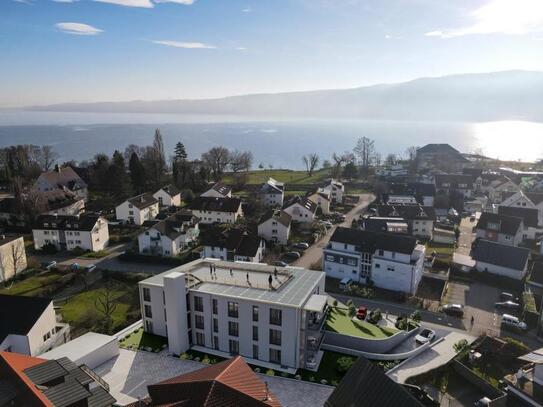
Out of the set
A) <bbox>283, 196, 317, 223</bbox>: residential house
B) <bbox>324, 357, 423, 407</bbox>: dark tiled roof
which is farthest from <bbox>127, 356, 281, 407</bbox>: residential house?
<bbox>283, 196, 317, 223</bbox>: residential house

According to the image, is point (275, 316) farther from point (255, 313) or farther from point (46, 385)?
point (46, 385)

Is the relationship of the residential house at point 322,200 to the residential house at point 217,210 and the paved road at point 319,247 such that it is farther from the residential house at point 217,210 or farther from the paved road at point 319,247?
the residential house at point 217,210

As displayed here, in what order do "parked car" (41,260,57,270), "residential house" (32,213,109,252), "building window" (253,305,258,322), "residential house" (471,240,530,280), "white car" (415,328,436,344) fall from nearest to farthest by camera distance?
"building window" (253,305,258,322) < "white car" (415,328,436,344) < "residential house" (471,240,530,280) < "parked car" (41,260,57,270) < "residential house" (32,213,109,252)

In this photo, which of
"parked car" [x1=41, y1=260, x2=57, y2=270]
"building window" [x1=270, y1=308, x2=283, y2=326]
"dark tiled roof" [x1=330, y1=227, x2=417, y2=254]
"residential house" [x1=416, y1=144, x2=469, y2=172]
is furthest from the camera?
"residential house" [x1=416, y1=144, x2=469, y2=172]

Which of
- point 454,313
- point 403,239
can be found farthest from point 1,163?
point 454,313

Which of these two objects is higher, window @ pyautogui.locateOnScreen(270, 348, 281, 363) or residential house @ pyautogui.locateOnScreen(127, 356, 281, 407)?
residential house @ pyautogui.locateOnScreen(127, 356, 281, 407)

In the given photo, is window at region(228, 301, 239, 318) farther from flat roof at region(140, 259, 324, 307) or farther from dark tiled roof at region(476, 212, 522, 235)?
dark tiled roof at region(476, 212, 522, 235)

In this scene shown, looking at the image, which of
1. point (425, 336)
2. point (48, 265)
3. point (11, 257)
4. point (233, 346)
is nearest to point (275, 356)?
point (233, 346)
